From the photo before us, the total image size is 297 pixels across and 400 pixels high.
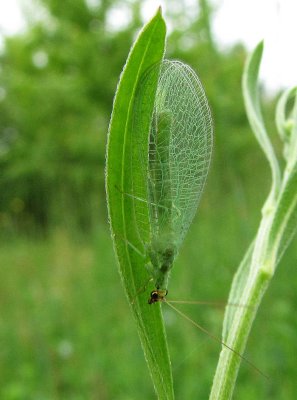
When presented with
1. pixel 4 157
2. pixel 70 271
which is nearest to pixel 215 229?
pixel 70 271

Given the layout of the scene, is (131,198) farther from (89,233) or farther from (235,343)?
(89,233)

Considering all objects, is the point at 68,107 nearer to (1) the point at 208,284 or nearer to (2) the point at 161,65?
(1) the point at 208,284

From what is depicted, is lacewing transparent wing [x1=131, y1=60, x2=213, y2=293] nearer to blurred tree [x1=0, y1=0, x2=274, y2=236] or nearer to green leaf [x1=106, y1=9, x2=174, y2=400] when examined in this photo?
green leaf [x1=106, y1=9, x2=174, y2=400]

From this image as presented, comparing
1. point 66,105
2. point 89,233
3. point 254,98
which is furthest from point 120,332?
point 66,105

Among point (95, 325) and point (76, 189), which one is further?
point (76, 189)

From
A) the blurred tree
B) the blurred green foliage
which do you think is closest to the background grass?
the blurred green foliage
